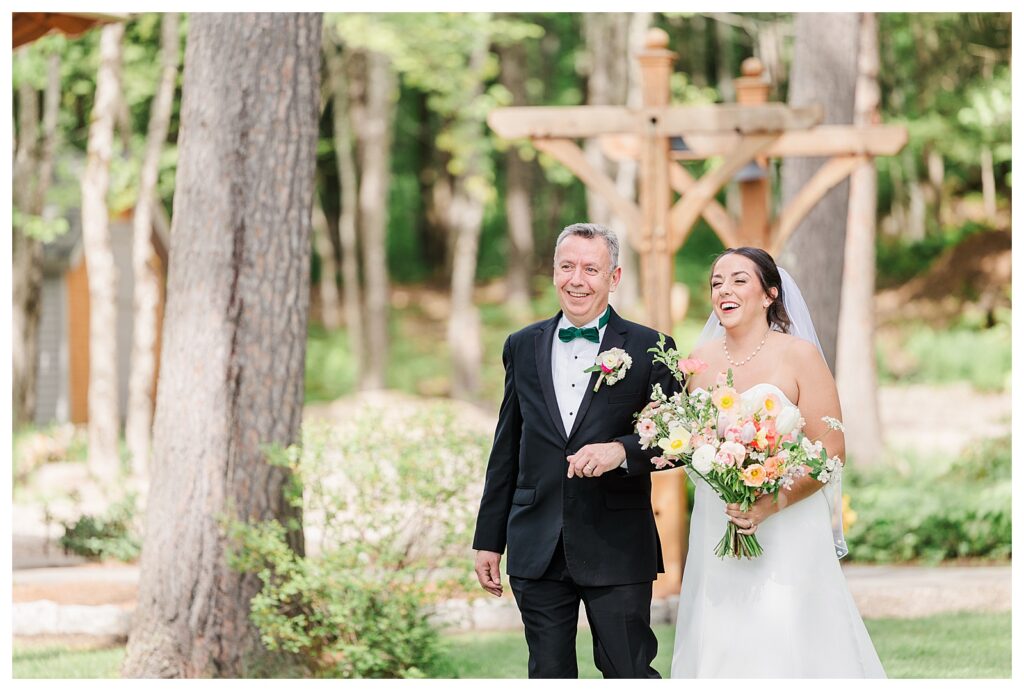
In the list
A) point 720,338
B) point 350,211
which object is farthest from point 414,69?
point 720,338

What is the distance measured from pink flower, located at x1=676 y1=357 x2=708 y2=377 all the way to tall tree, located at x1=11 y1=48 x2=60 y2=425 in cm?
1196

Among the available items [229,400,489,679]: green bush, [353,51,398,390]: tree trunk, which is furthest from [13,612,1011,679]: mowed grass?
[353,51,398,390]: tree trunk

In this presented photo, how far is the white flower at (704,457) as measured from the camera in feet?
13.9

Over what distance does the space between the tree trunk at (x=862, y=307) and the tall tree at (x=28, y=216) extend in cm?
906

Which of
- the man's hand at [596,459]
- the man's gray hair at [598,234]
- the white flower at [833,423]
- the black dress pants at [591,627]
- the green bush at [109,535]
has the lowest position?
the green bush at [109,535]

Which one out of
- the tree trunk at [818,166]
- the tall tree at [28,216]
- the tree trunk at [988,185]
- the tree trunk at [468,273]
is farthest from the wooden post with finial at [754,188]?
the tree trunk at [988,185]

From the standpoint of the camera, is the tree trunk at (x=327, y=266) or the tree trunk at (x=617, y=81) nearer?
the tree trunk at (x=617, y=81)

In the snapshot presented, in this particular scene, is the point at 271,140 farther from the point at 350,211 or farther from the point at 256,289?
the point at 350,211

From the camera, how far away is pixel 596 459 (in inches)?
168

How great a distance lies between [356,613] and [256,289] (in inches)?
68.2

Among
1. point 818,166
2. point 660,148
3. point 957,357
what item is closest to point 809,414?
point 660,148

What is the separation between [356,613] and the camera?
6.47 m

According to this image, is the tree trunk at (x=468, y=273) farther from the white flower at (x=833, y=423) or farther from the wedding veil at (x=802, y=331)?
the white flower at (x=833, y=423)

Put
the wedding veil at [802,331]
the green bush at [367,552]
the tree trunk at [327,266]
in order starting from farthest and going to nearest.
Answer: the tree trunk at [327,266] < the green bush at [367,552] < the wedding veil at [802,331]
